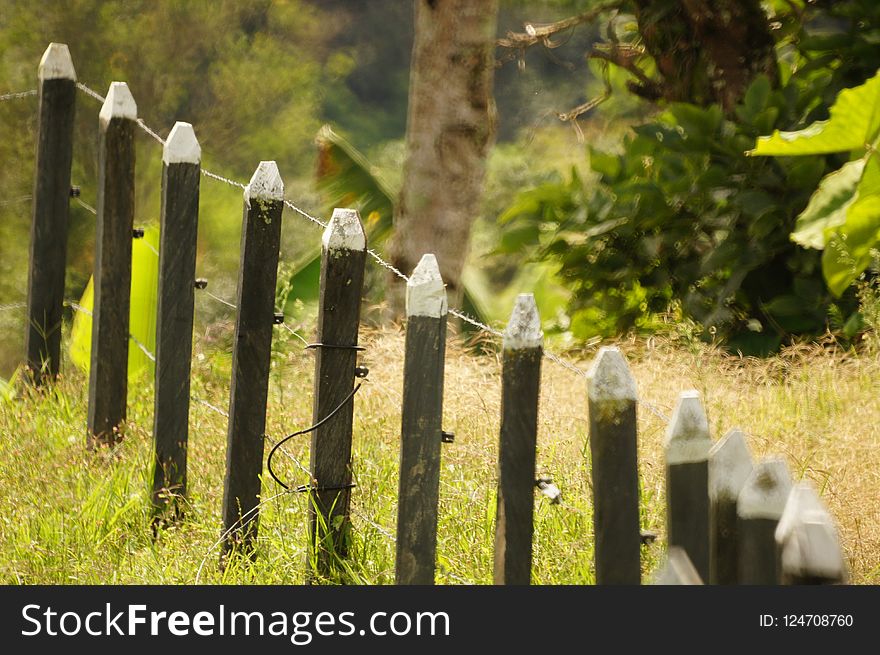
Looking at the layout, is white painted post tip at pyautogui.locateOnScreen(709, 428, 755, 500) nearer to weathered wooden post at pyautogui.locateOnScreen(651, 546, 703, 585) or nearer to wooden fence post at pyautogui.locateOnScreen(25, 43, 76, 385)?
weathered wooden post at pyautogui.locateOnScreen(651, 546, 703, 585)

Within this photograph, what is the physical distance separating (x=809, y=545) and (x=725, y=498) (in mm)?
397

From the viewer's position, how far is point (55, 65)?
4.70 m

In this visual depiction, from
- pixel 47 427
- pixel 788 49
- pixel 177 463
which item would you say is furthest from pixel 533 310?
pixel 788 49

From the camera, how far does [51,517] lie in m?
3.48

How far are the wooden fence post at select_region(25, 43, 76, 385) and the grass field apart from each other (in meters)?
0.21

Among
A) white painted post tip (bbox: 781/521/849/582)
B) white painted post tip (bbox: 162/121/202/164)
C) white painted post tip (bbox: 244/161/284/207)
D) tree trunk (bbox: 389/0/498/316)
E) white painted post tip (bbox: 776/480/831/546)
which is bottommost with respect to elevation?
white painted post tip (bbox: 781/521/849/582)

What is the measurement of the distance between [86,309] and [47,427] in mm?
721

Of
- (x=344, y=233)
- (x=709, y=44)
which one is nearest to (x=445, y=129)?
(x=709, y=44)

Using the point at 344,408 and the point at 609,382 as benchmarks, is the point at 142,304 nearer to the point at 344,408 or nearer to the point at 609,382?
the point at 344,408

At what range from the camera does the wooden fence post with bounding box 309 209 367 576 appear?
119 inches

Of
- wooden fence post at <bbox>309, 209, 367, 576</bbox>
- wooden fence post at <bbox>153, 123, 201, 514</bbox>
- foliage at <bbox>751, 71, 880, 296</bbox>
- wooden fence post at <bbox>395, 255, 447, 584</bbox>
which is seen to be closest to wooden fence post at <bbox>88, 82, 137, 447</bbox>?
wooden fence post at <bbox>153, 123, 201, 514</bbox>

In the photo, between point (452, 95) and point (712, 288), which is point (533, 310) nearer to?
point (712, 288)

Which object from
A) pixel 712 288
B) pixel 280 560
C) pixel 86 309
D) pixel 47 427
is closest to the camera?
pixel 280 560

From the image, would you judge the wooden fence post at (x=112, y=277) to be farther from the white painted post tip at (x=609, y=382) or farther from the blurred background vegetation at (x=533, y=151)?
the white painted post tip at (x=609, y=382)
